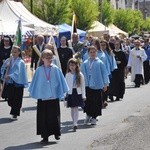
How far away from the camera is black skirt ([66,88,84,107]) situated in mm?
11258

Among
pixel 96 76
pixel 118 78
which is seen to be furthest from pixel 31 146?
pixel 118 78

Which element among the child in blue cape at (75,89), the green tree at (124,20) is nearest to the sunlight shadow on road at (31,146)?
the child in blue cape at (75,89)

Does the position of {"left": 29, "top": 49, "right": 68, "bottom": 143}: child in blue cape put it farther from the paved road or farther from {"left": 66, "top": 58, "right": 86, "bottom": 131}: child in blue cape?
{"left": 66, "top": 58, "right": 86, "bottom": 131}: child in blue cape

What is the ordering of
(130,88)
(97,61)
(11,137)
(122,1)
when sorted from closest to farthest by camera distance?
(11,137), (97,61), (130,88), (122,1)

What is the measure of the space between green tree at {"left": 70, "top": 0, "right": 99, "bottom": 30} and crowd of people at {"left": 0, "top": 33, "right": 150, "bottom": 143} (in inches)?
1361

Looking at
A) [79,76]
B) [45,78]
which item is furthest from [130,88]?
[45,78]

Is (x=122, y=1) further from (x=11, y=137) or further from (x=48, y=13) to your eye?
(x=11, y=137)

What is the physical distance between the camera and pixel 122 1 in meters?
99.9

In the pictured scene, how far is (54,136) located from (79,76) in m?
1.43

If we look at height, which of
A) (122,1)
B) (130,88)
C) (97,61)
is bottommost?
(130,88)

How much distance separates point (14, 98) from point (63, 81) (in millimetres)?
3309

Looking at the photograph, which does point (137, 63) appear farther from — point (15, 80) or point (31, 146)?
point (31, 146)

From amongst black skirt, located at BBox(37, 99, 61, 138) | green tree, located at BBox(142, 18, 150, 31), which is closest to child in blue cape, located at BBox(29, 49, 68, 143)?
black skirt, located at BBox(37, 99, 61, 138)

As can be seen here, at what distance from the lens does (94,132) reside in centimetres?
1106
